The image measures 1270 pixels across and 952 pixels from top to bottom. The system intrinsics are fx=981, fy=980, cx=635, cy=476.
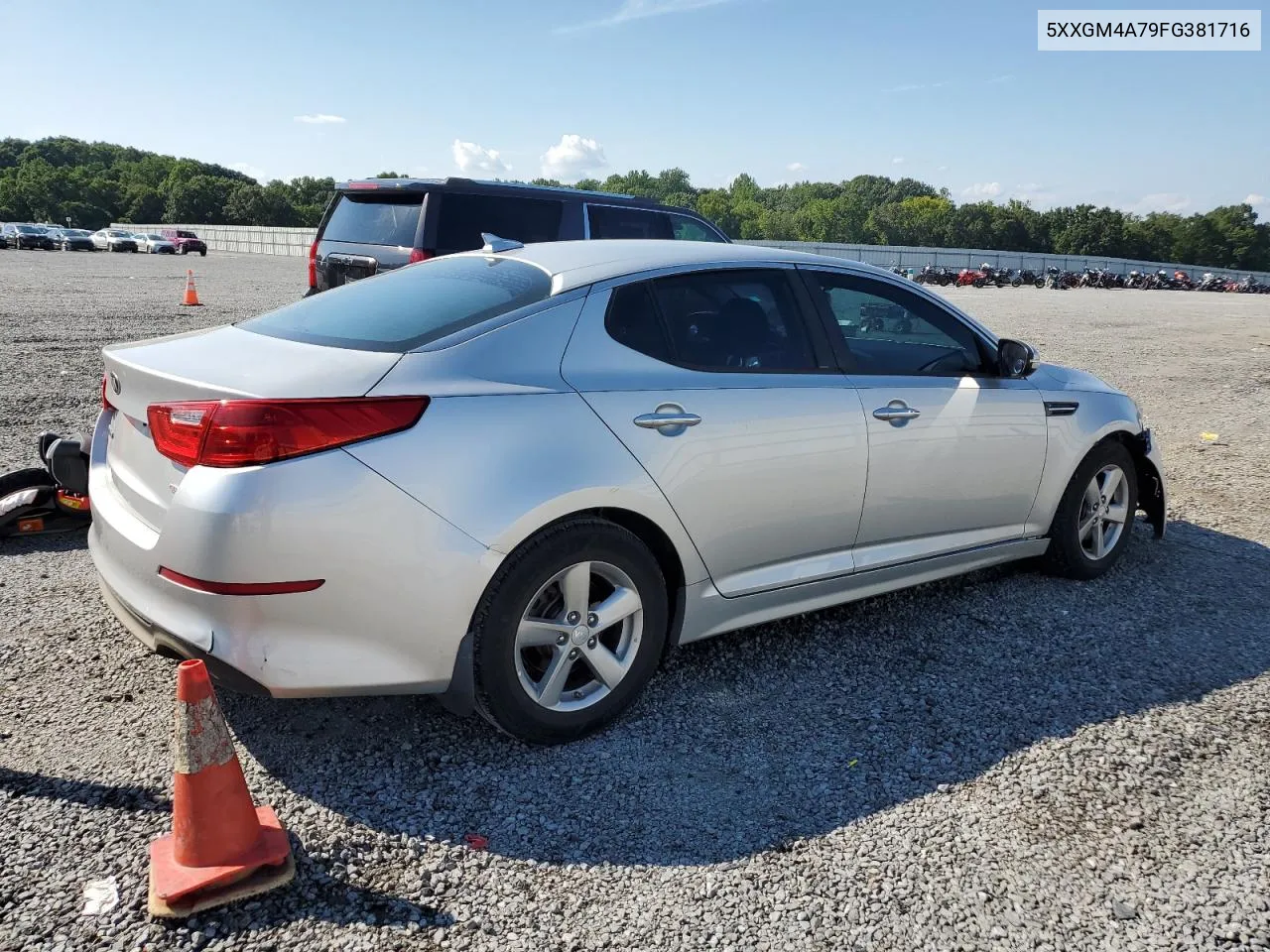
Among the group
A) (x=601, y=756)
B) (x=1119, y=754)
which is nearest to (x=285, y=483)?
(x=601, y=756)

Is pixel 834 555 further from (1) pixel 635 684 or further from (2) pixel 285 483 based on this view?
(2) pixel 285 483

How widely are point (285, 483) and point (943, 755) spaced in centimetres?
225

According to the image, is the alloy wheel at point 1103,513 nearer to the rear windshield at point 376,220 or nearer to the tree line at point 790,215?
the rear windshield at point 376,220

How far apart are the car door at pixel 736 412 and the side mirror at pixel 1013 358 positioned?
105cm

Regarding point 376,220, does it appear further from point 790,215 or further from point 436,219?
point 790,215

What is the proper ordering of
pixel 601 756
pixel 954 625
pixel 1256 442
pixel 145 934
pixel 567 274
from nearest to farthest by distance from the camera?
pixel 145 934 < pixel 601 756 < pixel 567 274 < pixel 954 625 < pixel 1256 442

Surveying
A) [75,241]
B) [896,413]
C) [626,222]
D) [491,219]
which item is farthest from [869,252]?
[896,413]

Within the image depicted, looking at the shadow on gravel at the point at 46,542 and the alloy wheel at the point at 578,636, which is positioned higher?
the alloy wheel at the point at 578,636

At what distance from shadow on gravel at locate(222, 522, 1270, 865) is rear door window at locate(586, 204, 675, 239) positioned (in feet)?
18.9

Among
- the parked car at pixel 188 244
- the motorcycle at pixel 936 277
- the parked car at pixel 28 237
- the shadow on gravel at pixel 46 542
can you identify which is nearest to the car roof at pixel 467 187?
the shadow on gravel at pixel 46 542

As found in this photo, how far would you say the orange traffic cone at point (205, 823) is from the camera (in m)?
2.38

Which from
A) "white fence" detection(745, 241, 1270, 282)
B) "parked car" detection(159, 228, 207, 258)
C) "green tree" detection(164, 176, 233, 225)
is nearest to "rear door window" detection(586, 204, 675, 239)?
"parked car" detection(159, 228, 207, 258)

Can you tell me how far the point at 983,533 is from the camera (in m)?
4.50

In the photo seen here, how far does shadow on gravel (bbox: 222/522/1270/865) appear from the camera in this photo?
2.85 meters
